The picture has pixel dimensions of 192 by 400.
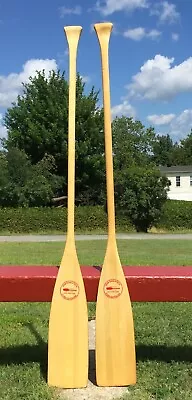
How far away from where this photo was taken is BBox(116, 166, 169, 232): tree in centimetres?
3023

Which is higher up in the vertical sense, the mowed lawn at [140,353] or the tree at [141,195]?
the tree at [141,195]

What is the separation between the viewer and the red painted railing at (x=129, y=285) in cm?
412

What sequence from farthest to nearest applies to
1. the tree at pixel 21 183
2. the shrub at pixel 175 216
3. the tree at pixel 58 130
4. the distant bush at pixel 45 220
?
the tree at pixel 58 130 < the tree at pixel 21 183 < the shrub at pixel 175 216 < the distant bush at pixel 45 220

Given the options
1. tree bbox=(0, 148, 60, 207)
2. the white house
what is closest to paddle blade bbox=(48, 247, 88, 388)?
tree bbox=(0, 148, 60, 207)

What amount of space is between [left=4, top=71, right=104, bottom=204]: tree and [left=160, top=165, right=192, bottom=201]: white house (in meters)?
20.5

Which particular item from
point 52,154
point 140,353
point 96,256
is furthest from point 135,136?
point 140,353

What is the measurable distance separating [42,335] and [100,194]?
32348mm

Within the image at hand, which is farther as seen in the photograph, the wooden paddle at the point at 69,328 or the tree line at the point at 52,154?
the tree line at the point at 52,154

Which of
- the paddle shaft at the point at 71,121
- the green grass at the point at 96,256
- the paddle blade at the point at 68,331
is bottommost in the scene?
the green grass at the point at 96,256

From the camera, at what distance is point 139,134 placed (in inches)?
2884

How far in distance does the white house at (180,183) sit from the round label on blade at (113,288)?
54006mm

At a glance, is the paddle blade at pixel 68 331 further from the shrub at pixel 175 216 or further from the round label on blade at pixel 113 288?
the shrub at pixel 175 216

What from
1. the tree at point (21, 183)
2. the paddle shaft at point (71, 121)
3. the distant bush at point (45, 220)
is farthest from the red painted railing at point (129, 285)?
the tree at point (21, 183)

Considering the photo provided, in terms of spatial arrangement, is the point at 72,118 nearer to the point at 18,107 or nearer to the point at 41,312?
the point at 41,312
